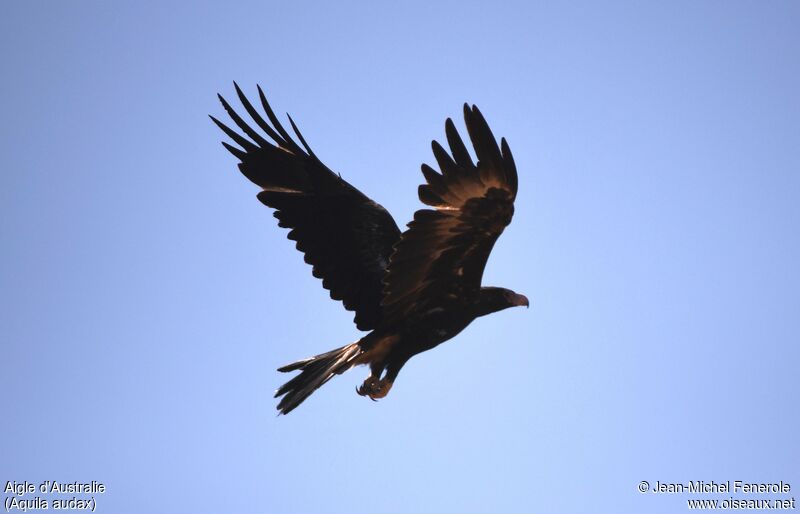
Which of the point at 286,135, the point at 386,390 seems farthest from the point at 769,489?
the point at 286,135

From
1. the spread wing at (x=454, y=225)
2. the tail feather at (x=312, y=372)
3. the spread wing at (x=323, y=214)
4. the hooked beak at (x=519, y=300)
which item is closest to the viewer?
the spread wing at (x=454, y=225)

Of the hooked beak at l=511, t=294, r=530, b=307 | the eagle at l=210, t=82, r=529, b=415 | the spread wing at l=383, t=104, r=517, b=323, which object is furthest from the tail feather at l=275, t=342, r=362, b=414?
the hooked beak at l=511, t=294, r=530, b=307

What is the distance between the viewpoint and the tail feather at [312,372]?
6816mm

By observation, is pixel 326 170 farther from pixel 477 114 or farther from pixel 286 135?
pixel 477 114

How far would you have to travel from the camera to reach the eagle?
249 inches

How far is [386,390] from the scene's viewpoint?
7.40 m

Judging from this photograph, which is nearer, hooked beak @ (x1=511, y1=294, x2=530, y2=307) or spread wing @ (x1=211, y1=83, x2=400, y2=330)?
hooked beak @ (x1=511, y1=294, x2=530, y2=307)

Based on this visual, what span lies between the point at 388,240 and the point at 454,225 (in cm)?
117

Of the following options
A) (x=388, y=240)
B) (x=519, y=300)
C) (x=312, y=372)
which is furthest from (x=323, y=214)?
(x=519, y=300)

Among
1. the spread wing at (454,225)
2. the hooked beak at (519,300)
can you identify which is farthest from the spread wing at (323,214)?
the hooked beak at (519,300)

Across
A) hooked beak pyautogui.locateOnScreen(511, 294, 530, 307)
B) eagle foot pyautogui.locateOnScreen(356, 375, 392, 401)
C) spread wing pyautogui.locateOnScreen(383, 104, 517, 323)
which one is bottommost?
eagle foot pyautogui.locateOnScreen(356, 375, 392, 401)

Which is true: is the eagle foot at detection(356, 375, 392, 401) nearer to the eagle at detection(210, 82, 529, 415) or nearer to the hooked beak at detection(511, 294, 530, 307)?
the eagle at detection(210, 82, 529, 415)

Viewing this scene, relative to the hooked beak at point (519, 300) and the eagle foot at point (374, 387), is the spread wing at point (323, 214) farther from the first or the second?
the hooked beak at point (519, 300)

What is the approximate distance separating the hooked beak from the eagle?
0.04ft
